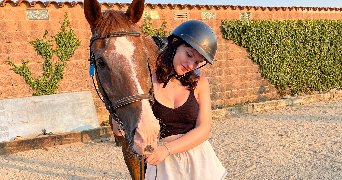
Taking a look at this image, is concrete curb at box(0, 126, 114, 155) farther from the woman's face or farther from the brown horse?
the woman's face

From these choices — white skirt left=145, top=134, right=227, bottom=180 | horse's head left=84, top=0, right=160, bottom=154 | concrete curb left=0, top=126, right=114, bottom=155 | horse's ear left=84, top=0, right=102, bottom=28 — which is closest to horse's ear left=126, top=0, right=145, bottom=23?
horse's head left=84, top=0, right=160, bottom=154

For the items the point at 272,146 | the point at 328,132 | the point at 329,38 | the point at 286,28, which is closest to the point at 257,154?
the point at 272,146

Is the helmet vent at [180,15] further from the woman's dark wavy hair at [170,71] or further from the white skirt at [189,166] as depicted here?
the white skirt at [189,166]

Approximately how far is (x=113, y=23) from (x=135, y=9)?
0.67ft

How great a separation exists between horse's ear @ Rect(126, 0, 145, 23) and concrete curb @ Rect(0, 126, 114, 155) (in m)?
4.62

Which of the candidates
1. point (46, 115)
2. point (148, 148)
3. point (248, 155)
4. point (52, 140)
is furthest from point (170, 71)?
point (46, 115)

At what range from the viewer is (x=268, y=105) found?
8656 mm

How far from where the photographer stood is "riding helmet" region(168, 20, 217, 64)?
165 cm

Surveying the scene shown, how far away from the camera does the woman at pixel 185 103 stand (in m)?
1.67

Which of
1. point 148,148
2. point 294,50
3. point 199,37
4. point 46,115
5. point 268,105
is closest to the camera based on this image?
point 148,148

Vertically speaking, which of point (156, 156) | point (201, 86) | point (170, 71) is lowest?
point (156, 156)

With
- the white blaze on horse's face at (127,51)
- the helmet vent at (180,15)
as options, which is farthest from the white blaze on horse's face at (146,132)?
the helmet vent at (180,15)

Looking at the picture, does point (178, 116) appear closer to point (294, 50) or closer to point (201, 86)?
point (201, 86)

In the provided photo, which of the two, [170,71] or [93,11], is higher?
[93,11]
